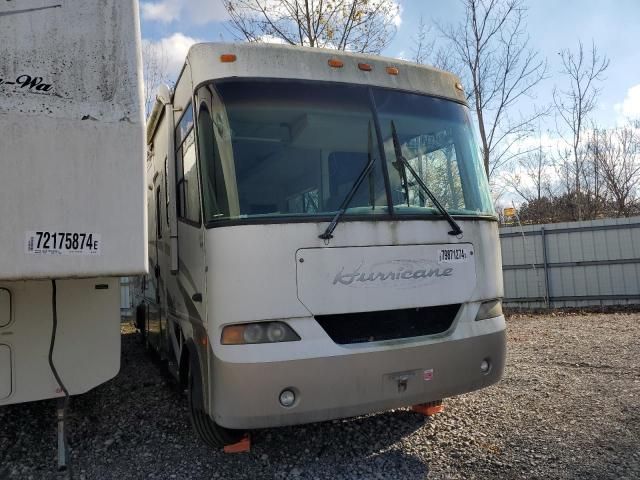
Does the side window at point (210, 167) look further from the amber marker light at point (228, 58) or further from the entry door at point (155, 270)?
the entry door at point (155, 270)

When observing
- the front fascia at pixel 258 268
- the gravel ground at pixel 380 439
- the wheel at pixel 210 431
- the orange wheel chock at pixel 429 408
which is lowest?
the gravel ground at pixel 380 439

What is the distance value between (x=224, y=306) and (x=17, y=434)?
2751 millimetres

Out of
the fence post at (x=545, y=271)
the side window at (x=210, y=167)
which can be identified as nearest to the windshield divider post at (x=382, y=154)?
the side window at (x=210, y=167)

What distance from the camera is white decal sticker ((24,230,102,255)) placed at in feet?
9.28

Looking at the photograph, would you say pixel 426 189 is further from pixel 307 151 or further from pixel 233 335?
pixel 233 335

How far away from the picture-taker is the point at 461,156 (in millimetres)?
4230

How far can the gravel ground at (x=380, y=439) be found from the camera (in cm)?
379

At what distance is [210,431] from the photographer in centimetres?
374

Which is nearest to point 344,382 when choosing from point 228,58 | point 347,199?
point 347,199

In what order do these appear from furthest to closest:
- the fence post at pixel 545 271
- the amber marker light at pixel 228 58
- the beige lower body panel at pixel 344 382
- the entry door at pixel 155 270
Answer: the fence post at pixel 545 271
the entry door at pixel 155 270
the amber marker light at pixel 228 58
the beige lower body panel at pixel 344 382

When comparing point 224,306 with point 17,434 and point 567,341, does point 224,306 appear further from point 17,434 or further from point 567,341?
point 567,341

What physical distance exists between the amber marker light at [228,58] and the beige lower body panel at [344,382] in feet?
6.51

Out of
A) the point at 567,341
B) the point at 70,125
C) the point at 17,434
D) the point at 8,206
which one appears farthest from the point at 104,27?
A: the point at 567,341

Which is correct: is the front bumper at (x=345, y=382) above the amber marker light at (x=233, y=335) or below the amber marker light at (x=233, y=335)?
below
